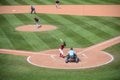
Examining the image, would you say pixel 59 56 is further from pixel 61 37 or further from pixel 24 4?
pixel 24 4

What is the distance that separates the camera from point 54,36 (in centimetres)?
3703

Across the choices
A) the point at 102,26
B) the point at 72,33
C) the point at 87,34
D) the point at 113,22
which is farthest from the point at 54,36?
the point at 113,22

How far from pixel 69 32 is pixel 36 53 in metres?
9.49

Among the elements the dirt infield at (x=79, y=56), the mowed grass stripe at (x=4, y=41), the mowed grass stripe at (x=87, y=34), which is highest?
the dirt infield at (x=79, y=56)

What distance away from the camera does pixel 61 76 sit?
76.1ft

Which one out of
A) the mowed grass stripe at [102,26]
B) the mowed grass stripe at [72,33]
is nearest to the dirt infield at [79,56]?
the mowed grass stripe at [72,33]

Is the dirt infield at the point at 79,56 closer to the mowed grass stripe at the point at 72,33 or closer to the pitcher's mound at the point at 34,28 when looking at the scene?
the mowed grass stripe at the point at 72,33

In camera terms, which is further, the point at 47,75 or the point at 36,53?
the point at 36,53

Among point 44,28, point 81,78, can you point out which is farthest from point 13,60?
point 44,28

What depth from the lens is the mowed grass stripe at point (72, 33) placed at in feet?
110

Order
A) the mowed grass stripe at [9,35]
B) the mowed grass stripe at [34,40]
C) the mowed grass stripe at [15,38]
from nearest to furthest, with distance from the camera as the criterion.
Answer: the mowed grass stripe at [34,40] < the mowed grass stripe at [15,38] < the mowed grass stripe at [9,35]

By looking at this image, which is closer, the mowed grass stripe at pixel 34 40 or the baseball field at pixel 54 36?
the baseball field at pixel 54 36

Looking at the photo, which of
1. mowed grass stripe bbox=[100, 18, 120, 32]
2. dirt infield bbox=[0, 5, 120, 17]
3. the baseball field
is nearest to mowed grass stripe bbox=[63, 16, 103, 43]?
the baseball field

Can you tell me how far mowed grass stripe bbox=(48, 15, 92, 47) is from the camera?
33500 mm
